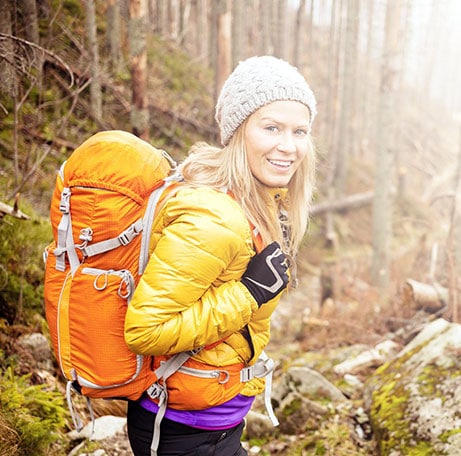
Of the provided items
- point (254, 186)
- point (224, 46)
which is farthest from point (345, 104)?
point (254, 186)

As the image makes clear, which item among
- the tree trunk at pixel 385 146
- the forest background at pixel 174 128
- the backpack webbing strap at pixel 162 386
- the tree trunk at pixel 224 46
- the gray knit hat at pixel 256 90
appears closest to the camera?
the backpack webbing strap at pixel 162 386

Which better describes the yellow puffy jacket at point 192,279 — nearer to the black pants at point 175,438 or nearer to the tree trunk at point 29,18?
the black pants at point 175,438

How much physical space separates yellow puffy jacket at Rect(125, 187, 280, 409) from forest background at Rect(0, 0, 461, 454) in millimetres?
1752

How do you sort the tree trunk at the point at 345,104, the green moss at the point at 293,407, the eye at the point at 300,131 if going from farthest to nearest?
the tree trunk at the point at 345,104
the green moss at the point at 293,407
the eye at the point at 300,131

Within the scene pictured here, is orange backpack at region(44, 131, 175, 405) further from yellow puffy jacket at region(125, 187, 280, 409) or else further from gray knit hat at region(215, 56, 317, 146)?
gray knit hat at region(215, 56, 317, 146)

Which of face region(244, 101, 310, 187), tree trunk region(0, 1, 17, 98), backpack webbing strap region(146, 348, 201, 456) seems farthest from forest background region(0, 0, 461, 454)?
face region(244, 101, 310, 187)

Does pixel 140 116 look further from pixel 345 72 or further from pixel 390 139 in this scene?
pixel 345 72

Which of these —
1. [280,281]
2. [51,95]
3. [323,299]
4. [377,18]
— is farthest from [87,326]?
[377,18]

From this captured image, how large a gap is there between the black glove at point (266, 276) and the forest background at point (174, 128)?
1.98m

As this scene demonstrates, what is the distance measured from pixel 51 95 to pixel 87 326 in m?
6.08

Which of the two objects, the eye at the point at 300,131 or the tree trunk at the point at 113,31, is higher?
the eye at the point at 300,131

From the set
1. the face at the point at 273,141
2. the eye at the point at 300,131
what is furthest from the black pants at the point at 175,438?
the eye at the point at 300,131

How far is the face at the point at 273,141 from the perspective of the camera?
2.20 metres

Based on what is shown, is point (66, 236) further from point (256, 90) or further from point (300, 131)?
point (300, 131)
